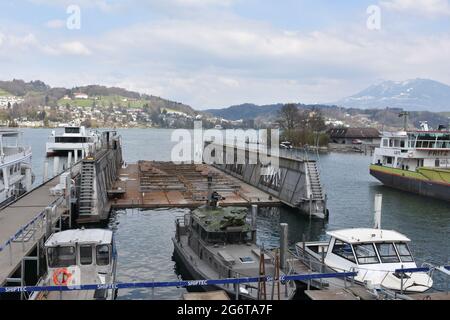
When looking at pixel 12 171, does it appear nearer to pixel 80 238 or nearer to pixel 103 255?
pixel 80 238

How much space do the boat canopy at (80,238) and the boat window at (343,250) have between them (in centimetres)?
1149

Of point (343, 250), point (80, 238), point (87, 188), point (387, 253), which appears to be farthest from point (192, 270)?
point (87, 188)

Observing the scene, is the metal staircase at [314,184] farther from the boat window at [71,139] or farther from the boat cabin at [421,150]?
the boat window at [71,139]

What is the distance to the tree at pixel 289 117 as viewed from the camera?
188 meters

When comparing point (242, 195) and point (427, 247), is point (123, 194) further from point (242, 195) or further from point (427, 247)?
point (427, 247)

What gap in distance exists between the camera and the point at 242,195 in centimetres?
5322

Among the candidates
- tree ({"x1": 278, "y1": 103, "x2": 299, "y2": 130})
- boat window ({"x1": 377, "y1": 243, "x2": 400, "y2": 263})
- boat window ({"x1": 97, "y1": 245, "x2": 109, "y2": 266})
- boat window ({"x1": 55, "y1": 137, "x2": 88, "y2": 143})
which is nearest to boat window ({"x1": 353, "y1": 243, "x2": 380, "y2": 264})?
boat window ({"x1": 377, "y1": 243, "x2": 400, "y2": 263})

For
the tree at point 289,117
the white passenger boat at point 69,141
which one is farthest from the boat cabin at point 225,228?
the tree at point 289,117

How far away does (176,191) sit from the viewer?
185 ft

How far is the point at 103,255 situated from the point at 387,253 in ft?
45.1

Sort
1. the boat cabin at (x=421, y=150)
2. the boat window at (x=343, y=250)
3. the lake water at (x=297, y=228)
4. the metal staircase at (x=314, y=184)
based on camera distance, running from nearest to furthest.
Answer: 1. the boat window at (x=343, y=250)
2. the lake water at (x=297, y=228)
3. the metal staircase at (x=314, y=184)
4. the boat cabin at (x=421, y=150)

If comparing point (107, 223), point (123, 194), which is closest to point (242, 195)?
point (123, 194)

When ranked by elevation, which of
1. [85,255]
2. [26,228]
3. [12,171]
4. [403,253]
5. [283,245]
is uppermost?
[12,171]

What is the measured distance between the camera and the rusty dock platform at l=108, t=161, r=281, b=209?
4847 cm
